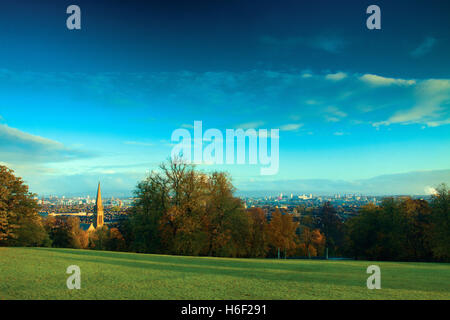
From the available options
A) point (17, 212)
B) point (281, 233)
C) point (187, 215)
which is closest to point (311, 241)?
point (281, 233)

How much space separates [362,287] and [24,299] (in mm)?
11138

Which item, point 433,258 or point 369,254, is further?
point 369,254

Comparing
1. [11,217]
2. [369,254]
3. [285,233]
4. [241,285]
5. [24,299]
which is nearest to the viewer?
[24,299]

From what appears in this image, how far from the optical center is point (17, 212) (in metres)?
32.5

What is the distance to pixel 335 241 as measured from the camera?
66.1 m

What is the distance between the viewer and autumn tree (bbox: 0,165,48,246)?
30.0 m

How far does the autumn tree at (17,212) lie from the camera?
30.0 meters

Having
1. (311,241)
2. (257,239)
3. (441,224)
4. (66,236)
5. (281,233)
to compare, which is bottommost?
(311,241)

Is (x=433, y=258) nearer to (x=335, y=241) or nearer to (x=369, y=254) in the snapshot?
(x=369, y=254)

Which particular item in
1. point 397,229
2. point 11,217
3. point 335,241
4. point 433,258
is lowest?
point 335,241

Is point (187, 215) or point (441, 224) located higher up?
point (187, 215)

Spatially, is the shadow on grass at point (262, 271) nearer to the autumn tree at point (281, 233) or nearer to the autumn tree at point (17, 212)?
the autumn tree at point (17, 212)

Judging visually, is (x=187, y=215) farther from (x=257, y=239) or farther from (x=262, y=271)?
(x=262, y=271)
